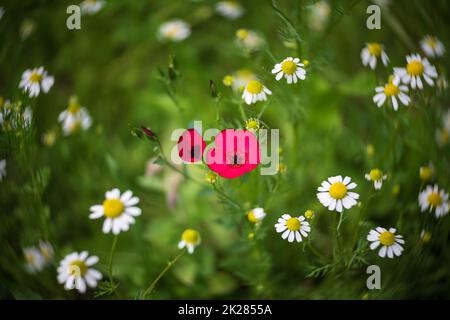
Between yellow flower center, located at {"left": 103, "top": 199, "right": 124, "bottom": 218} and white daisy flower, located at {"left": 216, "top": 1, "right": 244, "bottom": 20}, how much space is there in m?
1.07

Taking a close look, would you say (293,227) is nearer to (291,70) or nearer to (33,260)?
(291,70)

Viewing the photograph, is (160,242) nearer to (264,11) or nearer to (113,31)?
(113,31)

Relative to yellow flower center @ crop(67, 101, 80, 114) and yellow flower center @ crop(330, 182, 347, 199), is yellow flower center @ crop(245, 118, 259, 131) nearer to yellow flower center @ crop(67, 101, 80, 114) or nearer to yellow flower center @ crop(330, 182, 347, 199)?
yellow flower center @ crop(330, 182, 347, 199)

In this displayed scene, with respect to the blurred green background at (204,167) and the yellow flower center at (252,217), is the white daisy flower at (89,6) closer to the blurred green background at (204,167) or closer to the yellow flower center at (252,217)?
the blurred green background at (204,167)

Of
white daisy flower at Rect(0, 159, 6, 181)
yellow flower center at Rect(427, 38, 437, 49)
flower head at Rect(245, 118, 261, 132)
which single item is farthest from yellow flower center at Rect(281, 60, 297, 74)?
white daisy flower at Rect(0, 159, 6, 181)

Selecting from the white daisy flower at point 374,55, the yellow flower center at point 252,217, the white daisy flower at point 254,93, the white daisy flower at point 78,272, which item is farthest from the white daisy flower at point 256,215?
the white daisy flower at point 374,55

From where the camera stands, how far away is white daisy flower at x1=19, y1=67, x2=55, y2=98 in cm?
97

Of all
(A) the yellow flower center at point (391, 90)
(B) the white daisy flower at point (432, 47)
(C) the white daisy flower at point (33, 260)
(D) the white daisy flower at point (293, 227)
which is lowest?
(D) the white daisy flower at point (293, 227)

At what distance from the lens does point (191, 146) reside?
2.93ft

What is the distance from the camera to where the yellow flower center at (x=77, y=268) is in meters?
0.88

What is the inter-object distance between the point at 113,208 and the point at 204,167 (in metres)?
0.21

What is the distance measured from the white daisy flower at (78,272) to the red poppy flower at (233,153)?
0.33m

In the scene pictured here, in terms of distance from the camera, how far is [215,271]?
129 cm
